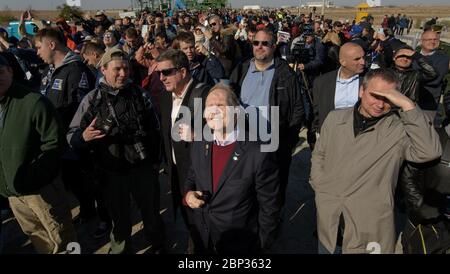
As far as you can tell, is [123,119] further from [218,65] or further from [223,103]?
[218,65]

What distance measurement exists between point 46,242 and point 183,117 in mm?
1694

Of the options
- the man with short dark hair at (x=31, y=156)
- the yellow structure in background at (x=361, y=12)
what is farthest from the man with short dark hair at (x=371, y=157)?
the yellow structure in background at (x=361, y=12)

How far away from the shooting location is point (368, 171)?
7.45ft

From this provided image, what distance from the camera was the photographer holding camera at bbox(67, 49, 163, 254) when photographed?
297cm

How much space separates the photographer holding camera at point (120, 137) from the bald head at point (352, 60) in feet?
7.04

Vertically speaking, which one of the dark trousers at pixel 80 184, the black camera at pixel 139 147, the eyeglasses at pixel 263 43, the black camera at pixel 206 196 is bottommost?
the dark trousers at pixel 80 184

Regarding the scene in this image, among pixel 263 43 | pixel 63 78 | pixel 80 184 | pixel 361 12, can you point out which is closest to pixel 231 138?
pixel 263 43

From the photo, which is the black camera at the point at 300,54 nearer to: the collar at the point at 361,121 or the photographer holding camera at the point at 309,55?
the photographer holding camera at the point at 309,55

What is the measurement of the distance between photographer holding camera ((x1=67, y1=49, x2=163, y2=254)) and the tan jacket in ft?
5.55

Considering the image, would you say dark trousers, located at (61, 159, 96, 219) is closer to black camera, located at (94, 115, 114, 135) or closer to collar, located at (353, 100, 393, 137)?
black camera, located at (94, 115, 114, 135)

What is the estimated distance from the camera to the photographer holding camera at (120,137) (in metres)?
2.97

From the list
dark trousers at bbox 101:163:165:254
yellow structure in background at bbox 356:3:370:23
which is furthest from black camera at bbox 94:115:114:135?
yellow structure in background at bbox 356:3:370:23

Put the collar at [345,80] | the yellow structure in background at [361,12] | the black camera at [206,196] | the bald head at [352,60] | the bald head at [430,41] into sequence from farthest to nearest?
the yellow structure in background at [361,12] < the bald head at [430,41] < the collar at [345,80] < the bald head at [352,60] < the black camera at [206,196]
